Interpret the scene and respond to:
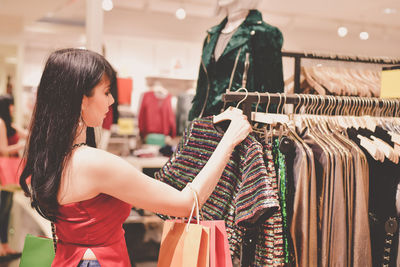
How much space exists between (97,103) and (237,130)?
50cm

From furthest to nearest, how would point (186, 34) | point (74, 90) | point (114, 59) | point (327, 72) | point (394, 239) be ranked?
point (186, 34)
point (114, 59)
point (327, 72)
point (394, 239)
point (74, 90)

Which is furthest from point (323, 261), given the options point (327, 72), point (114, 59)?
point (114, 59)

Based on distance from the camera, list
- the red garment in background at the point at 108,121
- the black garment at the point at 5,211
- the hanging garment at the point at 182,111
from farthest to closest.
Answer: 1. the hanging garment at the point at 182,111
2. the red garment in background at the point at 108,121
3. the black garment at the point at 5,211

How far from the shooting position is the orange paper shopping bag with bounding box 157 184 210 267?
3.60 ft

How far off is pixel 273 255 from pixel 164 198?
18.1 inches

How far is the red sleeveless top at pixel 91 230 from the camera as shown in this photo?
1149mm

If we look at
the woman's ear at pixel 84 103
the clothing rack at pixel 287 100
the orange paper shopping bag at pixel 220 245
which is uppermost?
the clothing rack at pixel 287 100

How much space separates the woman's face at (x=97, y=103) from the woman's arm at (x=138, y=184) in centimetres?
11

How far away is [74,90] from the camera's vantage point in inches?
A: 43.3

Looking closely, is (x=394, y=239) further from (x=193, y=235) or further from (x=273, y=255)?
(x=193, y=235)

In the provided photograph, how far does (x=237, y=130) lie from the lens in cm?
136

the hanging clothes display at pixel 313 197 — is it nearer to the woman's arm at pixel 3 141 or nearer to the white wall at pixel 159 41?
the woman's arm at pixel 3 141

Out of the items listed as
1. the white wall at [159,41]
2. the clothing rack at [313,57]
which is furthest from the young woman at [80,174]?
the white wall at [159,41]

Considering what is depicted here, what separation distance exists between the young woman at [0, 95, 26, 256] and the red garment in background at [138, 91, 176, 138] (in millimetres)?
1934
